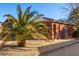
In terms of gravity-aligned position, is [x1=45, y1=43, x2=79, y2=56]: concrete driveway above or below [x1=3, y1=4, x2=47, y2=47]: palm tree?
below

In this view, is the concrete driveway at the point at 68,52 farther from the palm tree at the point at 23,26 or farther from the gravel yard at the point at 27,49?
the palm tree at the point at 23,26

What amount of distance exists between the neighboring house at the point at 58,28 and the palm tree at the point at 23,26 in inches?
4.4

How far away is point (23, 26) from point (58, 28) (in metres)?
0.67

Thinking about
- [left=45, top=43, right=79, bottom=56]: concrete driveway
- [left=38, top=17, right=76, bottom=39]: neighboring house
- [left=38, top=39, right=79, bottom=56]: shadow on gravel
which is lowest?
[left=45, top=43, right=79, bottom=56]: concrete driveway

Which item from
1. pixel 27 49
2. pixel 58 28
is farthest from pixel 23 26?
pixel 58 28

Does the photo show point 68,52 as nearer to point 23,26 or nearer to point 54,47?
point 54,47

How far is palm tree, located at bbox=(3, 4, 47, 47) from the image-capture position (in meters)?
8.70

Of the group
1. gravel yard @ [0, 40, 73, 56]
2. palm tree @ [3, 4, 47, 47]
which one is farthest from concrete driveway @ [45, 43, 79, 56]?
palm tree @ [3, 4, 47, 47]

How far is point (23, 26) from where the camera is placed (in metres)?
8.75

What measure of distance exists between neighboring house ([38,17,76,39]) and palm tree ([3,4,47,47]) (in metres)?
0.11

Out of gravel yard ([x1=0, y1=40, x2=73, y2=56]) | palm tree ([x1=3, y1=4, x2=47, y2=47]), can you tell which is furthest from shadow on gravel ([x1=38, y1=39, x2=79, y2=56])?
palm tree ([x1=3, y1=4, x2=47, y2=47])

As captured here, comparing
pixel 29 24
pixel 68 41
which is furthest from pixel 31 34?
pixel 68 41

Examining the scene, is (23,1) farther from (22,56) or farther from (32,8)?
(22,56)

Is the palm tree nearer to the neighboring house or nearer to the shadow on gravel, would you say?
the neighboring house
